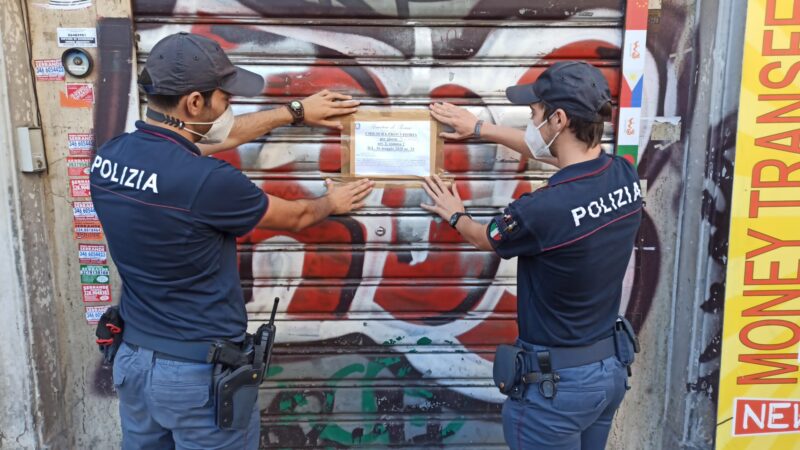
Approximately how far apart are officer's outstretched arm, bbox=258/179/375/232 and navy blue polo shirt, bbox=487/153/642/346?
854mm

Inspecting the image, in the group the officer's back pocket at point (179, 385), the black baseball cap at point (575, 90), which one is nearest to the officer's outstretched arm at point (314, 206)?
the officer's back pocket at point (179, 385)

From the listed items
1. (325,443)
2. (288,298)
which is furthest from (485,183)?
(325,443)

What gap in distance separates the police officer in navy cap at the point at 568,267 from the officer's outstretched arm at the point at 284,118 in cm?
112

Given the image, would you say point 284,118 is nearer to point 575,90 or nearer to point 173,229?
point 173,229

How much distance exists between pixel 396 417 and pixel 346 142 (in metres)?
1.70

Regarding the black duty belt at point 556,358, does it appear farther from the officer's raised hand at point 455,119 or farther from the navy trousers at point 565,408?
the officer's raised hand at point 455,119

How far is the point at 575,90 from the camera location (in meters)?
2.44

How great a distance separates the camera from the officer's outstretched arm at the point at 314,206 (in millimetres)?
2621

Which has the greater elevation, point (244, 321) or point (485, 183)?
point (485, 183)

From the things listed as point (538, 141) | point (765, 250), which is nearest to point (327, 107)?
point (538, 141)

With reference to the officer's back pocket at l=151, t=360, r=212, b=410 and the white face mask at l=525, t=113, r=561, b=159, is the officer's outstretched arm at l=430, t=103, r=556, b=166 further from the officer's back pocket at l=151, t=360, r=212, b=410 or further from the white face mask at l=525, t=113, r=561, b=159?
the officer's back pocket at l=151, t=360, r=212, b=410

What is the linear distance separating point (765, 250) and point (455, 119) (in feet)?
6.24

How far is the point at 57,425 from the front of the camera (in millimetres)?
3520

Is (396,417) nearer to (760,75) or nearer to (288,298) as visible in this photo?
(288,298)
